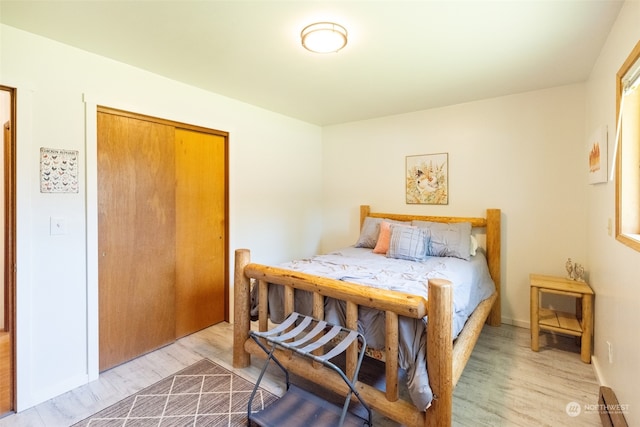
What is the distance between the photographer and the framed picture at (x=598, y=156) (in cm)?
200

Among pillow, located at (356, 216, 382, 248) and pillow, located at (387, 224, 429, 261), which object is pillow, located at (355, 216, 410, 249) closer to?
pillow, located at (356, 216, 382, 248)

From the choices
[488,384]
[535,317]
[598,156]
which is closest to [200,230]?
[488,384]

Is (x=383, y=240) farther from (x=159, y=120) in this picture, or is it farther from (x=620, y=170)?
(x=159, y=120)

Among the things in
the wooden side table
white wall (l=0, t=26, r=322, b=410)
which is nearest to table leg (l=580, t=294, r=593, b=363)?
the wooden side table

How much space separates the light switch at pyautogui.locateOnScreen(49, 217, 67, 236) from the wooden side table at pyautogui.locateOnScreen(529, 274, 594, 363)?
3595mm

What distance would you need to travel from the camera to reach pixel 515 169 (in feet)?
9.93

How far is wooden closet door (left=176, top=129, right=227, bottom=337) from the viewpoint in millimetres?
2777

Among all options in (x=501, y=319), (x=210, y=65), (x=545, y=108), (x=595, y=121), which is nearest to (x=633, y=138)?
(x=595, y=121)

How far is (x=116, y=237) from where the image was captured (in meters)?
2.34

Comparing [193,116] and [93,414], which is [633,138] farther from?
[93,414]

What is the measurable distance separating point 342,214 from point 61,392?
3259 mm

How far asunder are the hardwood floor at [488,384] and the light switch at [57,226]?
42.3 inches

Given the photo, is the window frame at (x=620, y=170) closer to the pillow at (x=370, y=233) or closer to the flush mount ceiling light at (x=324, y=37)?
the flush mount ceiling light at (x=324, y=37)

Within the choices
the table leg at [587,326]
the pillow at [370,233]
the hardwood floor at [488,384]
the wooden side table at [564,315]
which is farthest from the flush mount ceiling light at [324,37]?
the table leg at [587,326]
